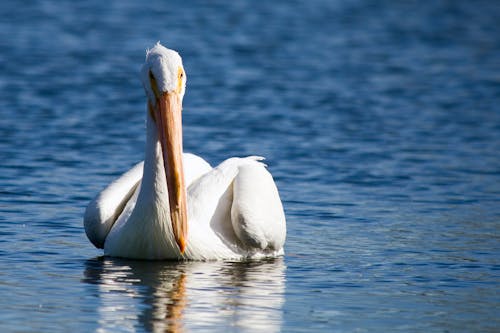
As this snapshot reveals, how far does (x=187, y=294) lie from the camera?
6.76 m

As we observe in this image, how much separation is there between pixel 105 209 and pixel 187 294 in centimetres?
119

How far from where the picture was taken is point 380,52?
19312 mm

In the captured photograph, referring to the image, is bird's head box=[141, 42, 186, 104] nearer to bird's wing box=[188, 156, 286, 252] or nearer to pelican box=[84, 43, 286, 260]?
pelican box=[84, 43, 286, 260]

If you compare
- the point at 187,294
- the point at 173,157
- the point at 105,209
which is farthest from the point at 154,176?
the point at 187,294

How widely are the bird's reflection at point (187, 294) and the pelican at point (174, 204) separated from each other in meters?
0.12

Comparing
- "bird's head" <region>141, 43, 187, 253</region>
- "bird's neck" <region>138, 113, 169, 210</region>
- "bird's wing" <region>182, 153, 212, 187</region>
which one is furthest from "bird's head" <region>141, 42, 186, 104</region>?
"bird's wing" <region>182, 153, 212, 187</region>

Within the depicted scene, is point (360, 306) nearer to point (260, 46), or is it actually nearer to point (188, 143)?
point (188, 143)

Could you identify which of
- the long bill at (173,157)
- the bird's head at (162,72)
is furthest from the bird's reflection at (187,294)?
the bird's head at (162,72)

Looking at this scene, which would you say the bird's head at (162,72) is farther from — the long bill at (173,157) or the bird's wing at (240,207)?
the bird's wing at (240,207)

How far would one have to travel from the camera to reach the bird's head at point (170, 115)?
712 cm

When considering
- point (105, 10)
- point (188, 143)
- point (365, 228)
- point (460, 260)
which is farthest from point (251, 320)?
point (105, 10)

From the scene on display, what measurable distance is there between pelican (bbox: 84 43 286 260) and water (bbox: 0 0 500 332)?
15 cm

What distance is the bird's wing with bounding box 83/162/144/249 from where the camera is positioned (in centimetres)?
769

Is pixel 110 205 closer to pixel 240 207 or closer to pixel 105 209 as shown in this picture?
pixel 105 209
